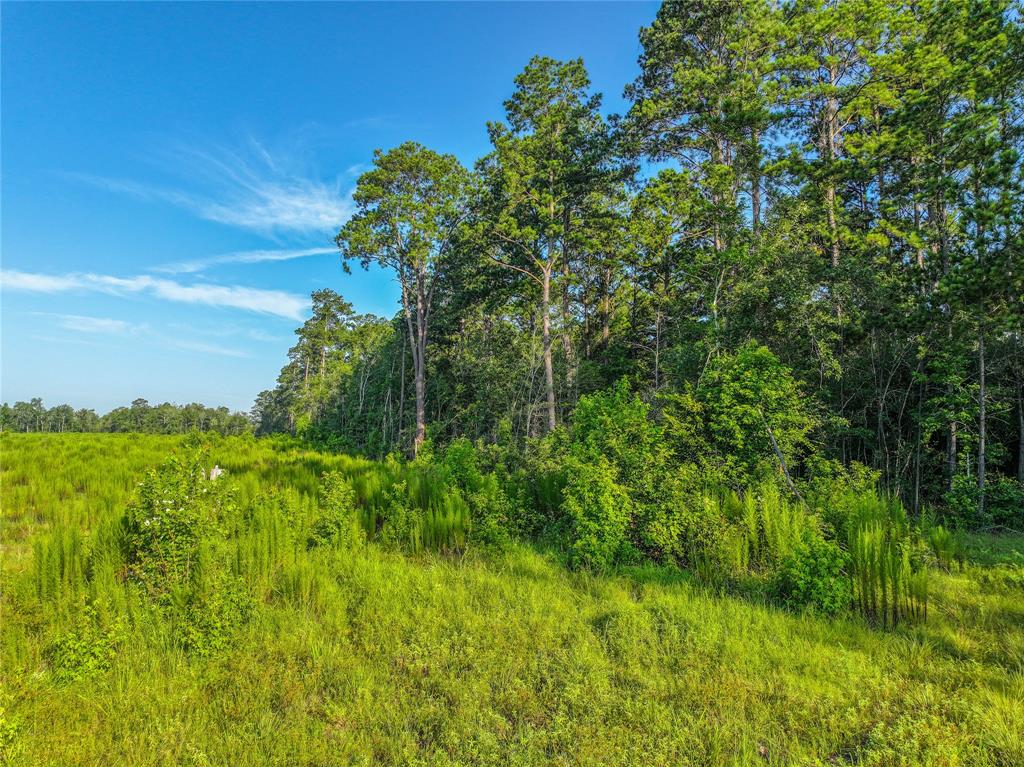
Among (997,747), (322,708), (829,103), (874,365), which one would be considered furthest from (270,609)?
(829,103)

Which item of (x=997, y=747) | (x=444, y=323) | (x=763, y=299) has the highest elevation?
(x=444, y=323)

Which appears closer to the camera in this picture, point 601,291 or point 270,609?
point 270,609

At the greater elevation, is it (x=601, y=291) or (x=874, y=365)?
(x=601, y=291)

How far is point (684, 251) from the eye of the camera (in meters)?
15.6

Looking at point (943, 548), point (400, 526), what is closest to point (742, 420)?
point (943, 548)

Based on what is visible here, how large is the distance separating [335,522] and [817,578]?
5872 millimetres

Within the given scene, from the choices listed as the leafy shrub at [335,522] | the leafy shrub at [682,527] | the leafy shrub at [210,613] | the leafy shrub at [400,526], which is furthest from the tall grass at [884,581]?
the leafy shrub at [210,613]

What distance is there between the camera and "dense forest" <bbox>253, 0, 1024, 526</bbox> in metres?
8.02

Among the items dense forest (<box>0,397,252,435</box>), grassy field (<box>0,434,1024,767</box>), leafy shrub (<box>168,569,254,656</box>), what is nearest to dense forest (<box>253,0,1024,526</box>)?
grassy field (<box>0,434,1024,767</box>)

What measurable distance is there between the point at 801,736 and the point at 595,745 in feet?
4.41

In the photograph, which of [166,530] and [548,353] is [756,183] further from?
[166,530]

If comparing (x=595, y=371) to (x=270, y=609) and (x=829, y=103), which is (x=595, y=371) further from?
(x=270, y=609)

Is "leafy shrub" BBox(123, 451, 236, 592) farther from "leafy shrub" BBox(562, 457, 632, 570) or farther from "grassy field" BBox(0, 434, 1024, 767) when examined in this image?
"leafy shrub" BBox(562, 457, 632, 570)

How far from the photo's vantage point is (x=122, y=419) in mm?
71938
